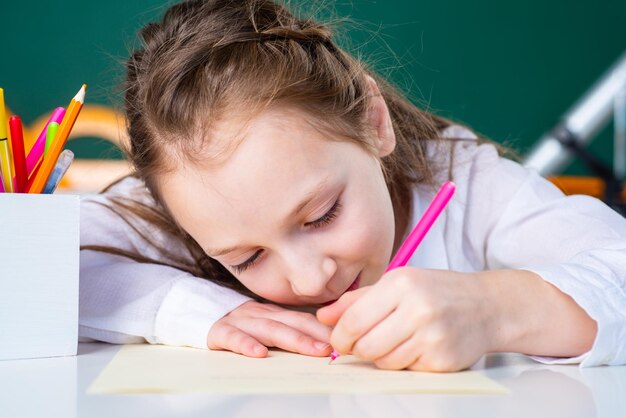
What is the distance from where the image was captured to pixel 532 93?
3.23 meters

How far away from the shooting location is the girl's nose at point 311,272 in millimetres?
661

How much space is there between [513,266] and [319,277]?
28cm

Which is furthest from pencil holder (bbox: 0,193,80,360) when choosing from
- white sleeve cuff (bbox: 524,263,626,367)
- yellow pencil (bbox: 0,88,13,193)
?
white sleeve cuff (bbox: 524,263,626,367)

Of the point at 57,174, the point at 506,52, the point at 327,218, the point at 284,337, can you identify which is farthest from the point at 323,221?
the point at 506,52

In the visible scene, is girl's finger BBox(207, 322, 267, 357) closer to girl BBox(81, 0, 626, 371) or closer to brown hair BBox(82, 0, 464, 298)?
girl BBox(81, 0, 626, 371)

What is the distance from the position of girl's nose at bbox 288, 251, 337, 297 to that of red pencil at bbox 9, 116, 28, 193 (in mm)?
227

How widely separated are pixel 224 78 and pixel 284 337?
242 mm

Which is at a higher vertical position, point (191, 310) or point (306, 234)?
point (306, 234)

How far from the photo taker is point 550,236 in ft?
2.55

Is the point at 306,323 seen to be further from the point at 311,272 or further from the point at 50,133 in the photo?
the point at 50,133

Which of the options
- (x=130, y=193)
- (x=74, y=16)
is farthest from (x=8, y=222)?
(x=74, y=16)

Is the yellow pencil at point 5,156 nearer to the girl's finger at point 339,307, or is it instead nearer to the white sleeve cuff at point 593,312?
the girl's finger at point 339,307

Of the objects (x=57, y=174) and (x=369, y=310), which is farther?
(x=57, y=174)

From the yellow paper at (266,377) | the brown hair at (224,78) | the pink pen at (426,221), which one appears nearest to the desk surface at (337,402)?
the yellow paper at (266,377)
